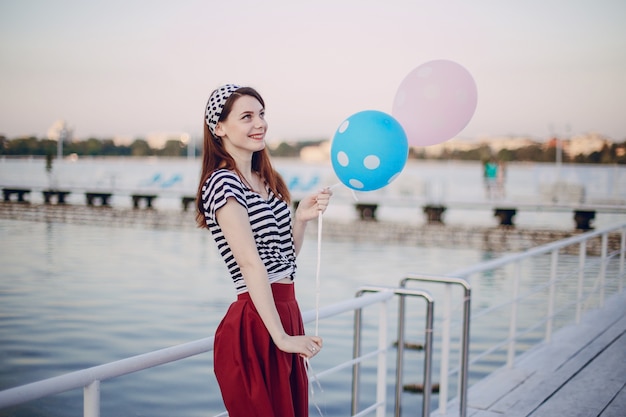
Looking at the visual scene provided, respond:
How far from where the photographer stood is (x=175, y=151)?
40188mm

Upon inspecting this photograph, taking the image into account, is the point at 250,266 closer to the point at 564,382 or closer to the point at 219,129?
the point at 219,129

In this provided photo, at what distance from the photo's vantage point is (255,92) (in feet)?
5.21

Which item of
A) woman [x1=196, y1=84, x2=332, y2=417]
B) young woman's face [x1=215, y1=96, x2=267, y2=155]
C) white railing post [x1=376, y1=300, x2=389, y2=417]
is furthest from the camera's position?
white railing post [x1=376, y1=300, x2=389, y2=417]

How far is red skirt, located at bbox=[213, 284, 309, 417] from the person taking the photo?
148 centimetres

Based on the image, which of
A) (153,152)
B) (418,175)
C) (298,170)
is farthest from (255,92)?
(153,152)

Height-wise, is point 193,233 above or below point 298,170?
below

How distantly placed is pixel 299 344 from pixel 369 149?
567 mm

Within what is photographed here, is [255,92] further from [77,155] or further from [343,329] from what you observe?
[77,155]

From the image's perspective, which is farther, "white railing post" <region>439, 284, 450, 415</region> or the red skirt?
"white railing post" <region>439, 284, 450, 415</region>

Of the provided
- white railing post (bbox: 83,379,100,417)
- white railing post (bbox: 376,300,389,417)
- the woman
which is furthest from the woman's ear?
white railing post (bbox: 376,300,389,417)

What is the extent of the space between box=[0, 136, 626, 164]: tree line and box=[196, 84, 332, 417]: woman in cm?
1088

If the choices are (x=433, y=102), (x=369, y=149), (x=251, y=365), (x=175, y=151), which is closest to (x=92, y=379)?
(x=251, y=365)

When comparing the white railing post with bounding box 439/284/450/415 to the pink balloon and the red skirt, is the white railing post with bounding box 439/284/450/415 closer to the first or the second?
the pink balloon

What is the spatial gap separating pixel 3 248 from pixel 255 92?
1532 cm
